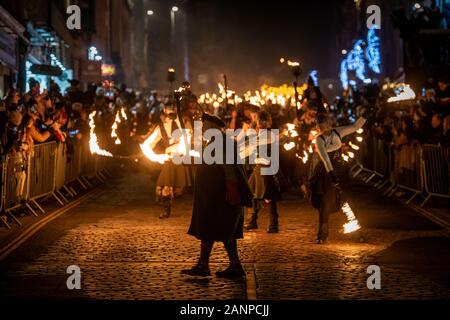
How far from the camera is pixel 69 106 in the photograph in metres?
23.5

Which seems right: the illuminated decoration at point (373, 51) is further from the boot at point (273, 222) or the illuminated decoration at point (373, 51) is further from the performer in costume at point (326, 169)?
the performer in costume at point (326, 169)

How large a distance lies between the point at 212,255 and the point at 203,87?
103424mm

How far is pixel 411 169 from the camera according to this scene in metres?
19.6

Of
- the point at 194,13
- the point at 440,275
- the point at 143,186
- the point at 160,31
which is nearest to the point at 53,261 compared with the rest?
the point at 440,275

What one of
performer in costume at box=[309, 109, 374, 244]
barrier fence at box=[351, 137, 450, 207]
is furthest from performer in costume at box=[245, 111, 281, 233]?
barrier fence at box=[351, 137, 450, 207]

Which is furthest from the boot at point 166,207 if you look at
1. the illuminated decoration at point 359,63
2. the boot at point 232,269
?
the illuminated decoration at point 359,63

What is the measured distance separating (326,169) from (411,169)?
21.9 ft

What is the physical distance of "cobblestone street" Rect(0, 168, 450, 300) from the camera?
383 inches

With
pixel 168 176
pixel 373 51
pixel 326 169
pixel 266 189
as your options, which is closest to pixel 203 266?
pixel 326 169

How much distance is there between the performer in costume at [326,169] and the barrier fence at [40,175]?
4.86m

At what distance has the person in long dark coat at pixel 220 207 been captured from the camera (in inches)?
421

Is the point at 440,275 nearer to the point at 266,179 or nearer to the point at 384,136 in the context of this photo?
the point at 266,179
